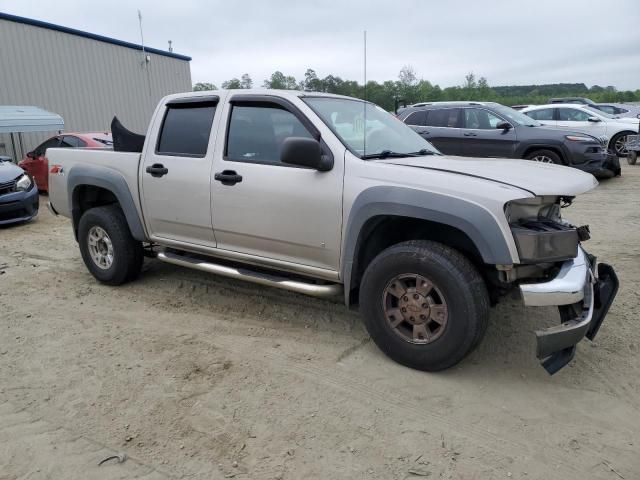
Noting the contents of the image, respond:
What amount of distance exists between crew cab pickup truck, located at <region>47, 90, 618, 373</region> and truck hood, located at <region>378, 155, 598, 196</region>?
0.05ft

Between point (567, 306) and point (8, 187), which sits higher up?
point (8, 187)

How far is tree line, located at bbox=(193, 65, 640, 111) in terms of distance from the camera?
5156 millimetres

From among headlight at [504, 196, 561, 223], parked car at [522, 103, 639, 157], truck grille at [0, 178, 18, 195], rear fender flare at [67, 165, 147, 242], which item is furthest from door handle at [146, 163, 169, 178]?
parked car at [522, 103, 639, 157]

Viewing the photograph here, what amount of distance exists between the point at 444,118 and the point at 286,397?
9.38 metres

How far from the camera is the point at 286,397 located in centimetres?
310

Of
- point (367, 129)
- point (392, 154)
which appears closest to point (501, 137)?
point (367, 129)

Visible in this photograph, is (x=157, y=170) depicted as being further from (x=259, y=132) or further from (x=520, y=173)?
(x=520, y=173)

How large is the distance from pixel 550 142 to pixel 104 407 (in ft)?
31.7

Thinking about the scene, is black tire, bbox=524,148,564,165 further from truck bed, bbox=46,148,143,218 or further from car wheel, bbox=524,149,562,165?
truck bed, bbox=46,148,143,218

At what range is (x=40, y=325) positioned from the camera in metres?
4.24

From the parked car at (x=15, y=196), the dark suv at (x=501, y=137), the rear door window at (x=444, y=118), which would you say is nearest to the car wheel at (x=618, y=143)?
the dark suv at (x=501, y=137)

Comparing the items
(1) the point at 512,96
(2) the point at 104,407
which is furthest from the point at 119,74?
(1) the point at 512,96

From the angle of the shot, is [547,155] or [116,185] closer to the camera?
[116,185]

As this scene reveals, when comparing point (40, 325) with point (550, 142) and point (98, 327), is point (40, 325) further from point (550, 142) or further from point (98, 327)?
point (550, 142)
